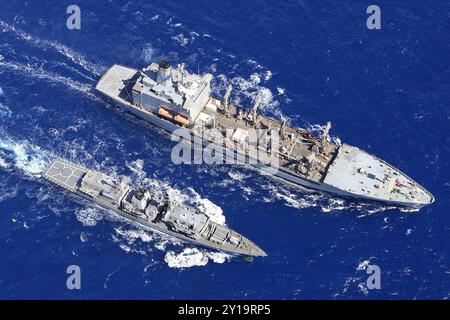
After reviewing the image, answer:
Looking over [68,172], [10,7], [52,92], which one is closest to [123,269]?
[68,172]

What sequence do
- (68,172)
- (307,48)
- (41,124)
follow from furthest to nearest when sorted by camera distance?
(307,48) < (41,124) < (68,172)

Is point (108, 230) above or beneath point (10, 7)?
beneath

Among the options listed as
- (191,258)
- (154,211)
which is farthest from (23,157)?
(191,258)

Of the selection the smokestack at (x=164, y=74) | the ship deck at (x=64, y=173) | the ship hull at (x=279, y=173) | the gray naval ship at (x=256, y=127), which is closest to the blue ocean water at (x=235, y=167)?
the ship hull at (x=279, y=173)

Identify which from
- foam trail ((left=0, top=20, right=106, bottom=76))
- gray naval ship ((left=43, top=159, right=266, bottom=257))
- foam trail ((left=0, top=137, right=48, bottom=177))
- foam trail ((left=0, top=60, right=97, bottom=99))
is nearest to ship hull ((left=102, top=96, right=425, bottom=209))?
foam trail ((left=0, top=60, right=97, bottom=99))
